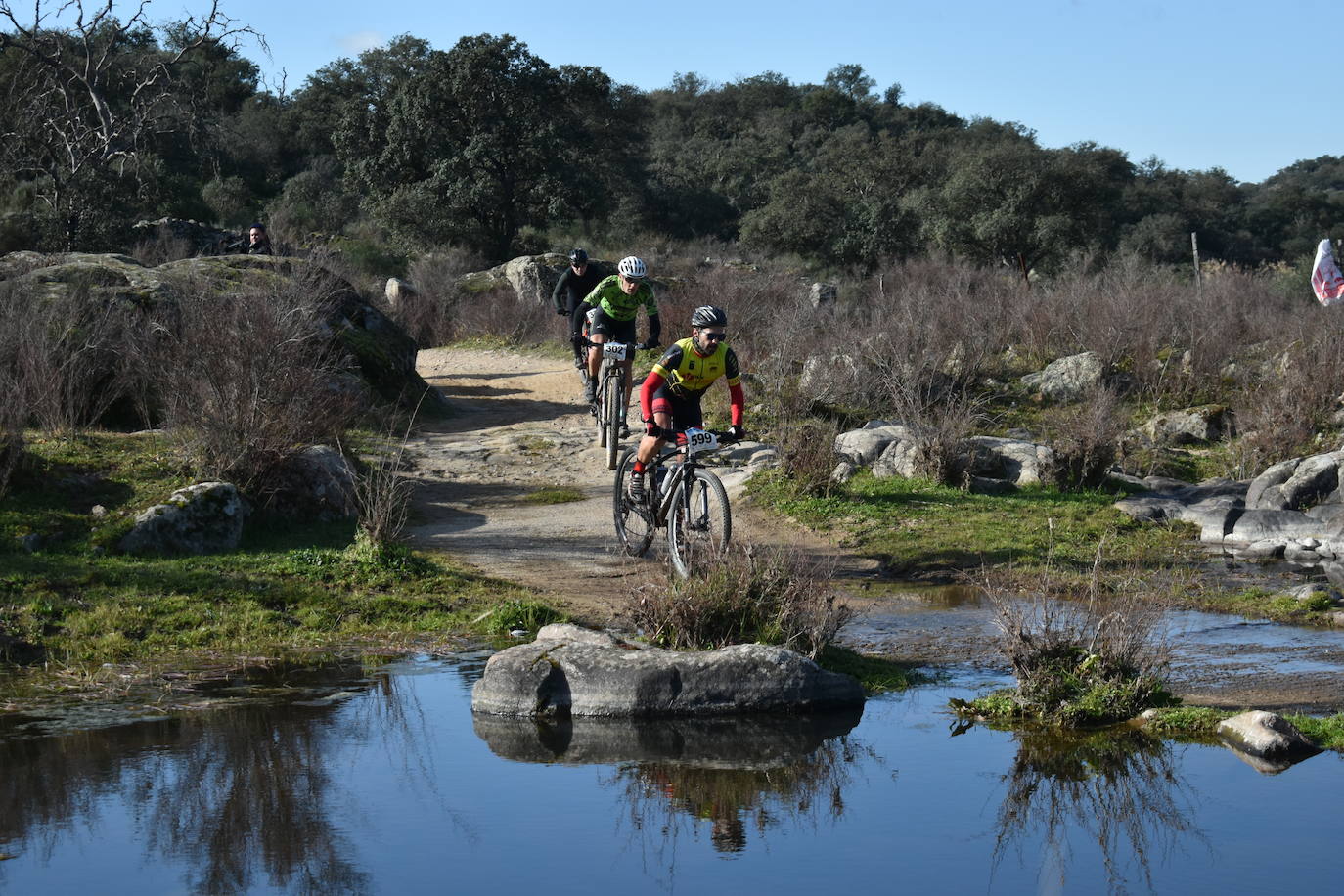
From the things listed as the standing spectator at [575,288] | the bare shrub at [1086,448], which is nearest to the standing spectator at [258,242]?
the standing spectator at [575,288]

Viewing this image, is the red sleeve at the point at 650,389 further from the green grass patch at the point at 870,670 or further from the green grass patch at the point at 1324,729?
the green grass patch at the point at 1324,729

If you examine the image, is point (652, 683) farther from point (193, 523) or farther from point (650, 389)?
point (193, 523)

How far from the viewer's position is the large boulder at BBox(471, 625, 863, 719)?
6.67 meters

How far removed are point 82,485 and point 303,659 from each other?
12.6 ft

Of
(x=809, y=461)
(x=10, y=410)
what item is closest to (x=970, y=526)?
(x=809, y=461)

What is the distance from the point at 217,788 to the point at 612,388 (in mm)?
8215

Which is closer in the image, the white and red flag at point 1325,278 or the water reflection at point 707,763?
the water reflection at point 707,763

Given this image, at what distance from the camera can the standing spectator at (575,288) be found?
1375 cm

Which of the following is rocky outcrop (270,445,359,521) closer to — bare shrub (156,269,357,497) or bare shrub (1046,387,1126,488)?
bare shrub (156,269,357,497)

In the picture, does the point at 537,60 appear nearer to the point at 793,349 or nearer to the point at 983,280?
the point at 983,280

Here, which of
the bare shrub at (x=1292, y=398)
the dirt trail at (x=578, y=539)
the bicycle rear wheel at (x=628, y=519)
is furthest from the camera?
the bare shrub at (x=1292, y=398)

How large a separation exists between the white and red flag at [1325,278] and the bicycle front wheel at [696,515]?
1610 cm

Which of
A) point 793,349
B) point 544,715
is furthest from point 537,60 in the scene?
point 544,715

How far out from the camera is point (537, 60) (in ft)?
134
